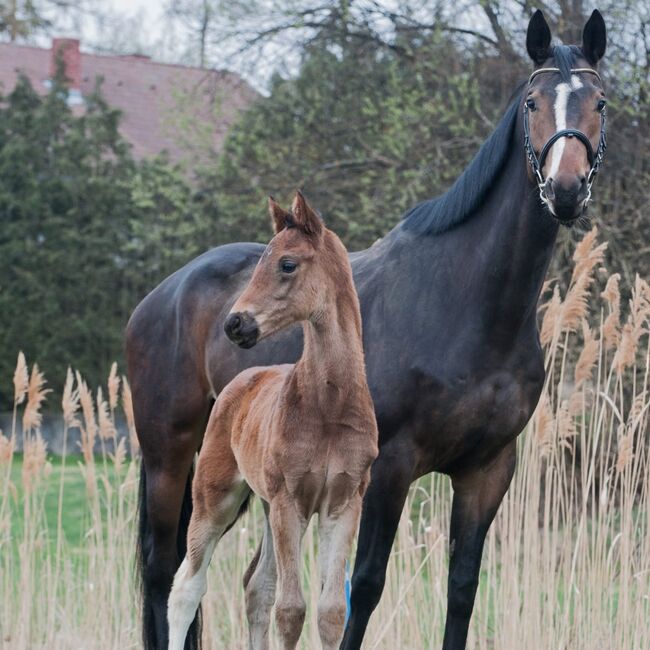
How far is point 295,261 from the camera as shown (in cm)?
304

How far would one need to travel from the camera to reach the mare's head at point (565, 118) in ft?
11.3

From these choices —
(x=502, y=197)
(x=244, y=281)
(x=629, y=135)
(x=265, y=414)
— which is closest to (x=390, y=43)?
(x=629, y=135)

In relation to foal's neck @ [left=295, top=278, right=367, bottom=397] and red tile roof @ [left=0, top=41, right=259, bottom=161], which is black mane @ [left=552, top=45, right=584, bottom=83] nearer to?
foal's neck @ [left=295, top=278, right=367, bottom=397]

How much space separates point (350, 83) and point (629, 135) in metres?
2.78

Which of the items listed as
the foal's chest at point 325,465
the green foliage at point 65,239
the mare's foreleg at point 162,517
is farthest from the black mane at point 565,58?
the green foliage at point 65,239

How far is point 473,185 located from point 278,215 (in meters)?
1.13

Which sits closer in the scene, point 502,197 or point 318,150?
point 502,197

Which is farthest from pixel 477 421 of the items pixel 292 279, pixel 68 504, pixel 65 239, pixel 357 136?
pixel 65 239


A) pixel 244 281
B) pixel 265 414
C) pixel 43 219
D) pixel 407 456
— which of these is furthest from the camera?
pixel 43 219

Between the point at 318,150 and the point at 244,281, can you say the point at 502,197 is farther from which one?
the point at 318,150

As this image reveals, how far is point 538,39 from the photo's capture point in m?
3.86

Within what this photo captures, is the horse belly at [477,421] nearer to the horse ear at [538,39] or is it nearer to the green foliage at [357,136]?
the horse ear at [538,39]

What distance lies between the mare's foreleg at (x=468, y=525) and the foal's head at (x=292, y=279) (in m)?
1.18

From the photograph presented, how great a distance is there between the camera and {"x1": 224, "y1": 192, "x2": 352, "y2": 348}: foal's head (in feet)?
9.64
